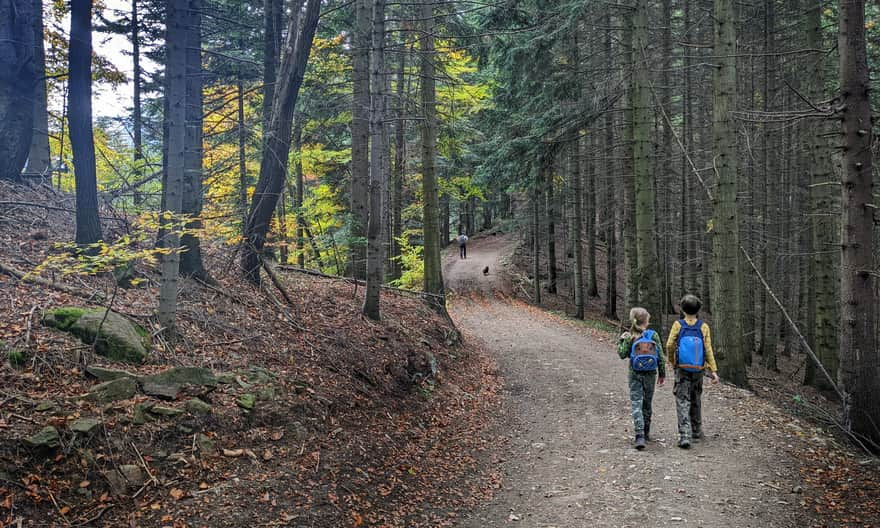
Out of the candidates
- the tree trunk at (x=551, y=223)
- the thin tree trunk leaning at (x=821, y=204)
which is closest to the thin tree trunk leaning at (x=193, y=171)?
the tree trunk at (x=551, y=223)

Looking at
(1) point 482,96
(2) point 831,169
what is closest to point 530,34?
(1) point 482,96

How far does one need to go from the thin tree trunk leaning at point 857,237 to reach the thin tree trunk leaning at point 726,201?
8.55ft

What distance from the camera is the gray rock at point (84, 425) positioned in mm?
4270

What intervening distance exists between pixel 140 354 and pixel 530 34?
42.7 feet

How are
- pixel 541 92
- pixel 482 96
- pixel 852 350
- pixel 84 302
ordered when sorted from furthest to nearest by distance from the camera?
pixel 482 96 → pixel 541 92 → pixel 852 350 → pixel 84 302

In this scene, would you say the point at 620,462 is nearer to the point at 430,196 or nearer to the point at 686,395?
the point at 686,395

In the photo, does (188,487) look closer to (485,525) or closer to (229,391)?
(229,391)

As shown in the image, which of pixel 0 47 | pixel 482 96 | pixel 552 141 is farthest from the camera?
pixel 482 96

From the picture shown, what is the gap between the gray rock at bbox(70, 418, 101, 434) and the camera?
14.0 feet

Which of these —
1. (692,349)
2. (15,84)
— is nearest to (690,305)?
(692,349)

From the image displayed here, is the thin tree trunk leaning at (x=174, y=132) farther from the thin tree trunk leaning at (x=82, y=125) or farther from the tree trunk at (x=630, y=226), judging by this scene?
the tree trunk at (x=630, y=226)

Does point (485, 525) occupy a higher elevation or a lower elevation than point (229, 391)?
lower

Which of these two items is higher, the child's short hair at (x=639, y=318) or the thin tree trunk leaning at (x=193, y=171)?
the thin tree trunk leaning at (x=193, y=171)

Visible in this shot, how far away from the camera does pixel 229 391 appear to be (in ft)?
18.9
